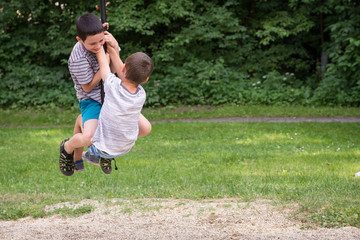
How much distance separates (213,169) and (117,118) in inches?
162

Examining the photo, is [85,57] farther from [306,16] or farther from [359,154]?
[306,16]

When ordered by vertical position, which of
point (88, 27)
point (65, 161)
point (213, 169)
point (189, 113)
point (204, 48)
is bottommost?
point (189, 113)

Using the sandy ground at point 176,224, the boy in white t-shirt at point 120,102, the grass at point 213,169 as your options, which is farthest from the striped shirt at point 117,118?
the grass at point 213,169

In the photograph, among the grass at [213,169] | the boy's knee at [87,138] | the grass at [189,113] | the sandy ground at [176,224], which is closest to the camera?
the boy's knee at [87,138]

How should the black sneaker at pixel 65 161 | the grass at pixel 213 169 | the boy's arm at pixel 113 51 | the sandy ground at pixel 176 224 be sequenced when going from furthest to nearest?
the grass at pixel 213 169, the sandy ground at pixel 176 224, the black sneaker at pixel 65 161, the boy's arm at pixel 113 51

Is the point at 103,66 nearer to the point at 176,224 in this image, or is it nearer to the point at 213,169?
the point at 176,224

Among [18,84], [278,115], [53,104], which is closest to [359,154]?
[278,115]

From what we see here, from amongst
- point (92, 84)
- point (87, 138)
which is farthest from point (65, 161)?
point (92, 84)

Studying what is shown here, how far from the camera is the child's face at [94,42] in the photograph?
341 cm

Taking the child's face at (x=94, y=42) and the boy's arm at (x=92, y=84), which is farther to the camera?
the boy's arm at (x=92, y=84)

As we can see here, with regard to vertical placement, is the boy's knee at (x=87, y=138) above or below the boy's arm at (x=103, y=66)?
below

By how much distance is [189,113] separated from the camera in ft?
40.5

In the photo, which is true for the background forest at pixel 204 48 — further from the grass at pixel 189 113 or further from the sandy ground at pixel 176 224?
the sandy ground at pixel 176 224

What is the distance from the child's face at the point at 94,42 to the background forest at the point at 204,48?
975 centimetres
